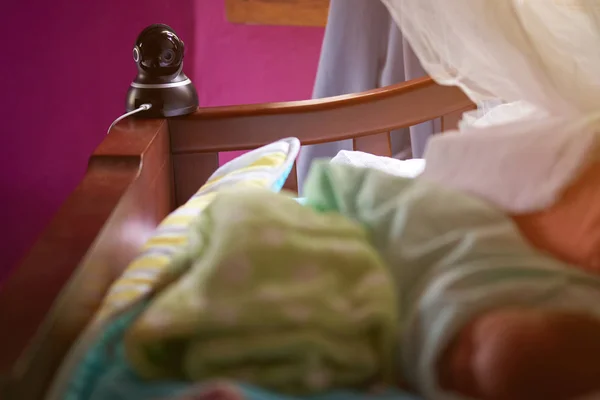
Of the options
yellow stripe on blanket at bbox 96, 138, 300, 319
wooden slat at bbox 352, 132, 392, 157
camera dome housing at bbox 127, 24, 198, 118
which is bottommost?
wooden slat at bbox 352, 132, 392, 157

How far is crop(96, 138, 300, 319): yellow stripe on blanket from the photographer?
1.67ft

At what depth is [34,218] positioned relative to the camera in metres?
1.50

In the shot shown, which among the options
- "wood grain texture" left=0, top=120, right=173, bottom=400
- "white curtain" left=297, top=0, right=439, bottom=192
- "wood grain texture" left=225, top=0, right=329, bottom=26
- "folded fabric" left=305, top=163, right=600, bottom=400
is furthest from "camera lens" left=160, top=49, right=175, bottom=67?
"wood grain texture" left=225, top=0, right=329, bottom=26

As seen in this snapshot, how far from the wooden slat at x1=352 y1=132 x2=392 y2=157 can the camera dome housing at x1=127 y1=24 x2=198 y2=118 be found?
32 cm

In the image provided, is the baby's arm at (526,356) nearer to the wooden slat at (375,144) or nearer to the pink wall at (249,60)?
the wooden slat at (375,144)

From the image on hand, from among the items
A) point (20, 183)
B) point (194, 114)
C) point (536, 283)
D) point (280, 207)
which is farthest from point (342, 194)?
point (20, 183)

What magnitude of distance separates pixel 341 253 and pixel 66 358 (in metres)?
0.21

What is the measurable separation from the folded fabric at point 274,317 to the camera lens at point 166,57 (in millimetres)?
451

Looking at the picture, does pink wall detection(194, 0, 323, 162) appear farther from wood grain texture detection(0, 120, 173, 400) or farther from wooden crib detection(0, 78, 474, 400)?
wood grain texture detection(0, 120, 173, 400)

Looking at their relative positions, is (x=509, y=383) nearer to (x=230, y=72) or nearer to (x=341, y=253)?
(x=341, y=253)

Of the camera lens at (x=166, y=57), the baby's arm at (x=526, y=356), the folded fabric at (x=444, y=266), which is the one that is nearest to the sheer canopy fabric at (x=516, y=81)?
the folded fabric at (x=444, y=266)

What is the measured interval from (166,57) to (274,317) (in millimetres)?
551

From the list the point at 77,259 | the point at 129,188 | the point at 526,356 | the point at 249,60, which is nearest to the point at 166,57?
the point at 129,188

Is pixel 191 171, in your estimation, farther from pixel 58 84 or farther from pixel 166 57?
pixel 58 84
